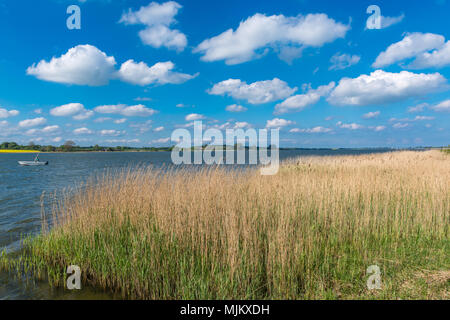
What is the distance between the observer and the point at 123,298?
3502mm

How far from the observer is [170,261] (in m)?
3.62

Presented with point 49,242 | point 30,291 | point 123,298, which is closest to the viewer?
point 123,298

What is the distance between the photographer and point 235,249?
3113 mm

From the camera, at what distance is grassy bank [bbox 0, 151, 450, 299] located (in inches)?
123

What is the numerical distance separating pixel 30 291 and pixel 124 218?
1.90 meters

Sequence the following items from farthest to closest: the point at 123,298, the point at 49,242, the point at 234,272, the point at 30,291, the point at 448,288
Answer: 1. the point at 49,242
2. the point at 30,291
3. the point at 123,298
4. the point at 234,272
5. the point at 448,288

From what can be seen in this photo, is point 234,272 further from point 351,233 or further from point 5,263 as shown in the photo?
point 5,263

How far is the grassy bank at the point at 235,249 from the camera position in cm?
312
